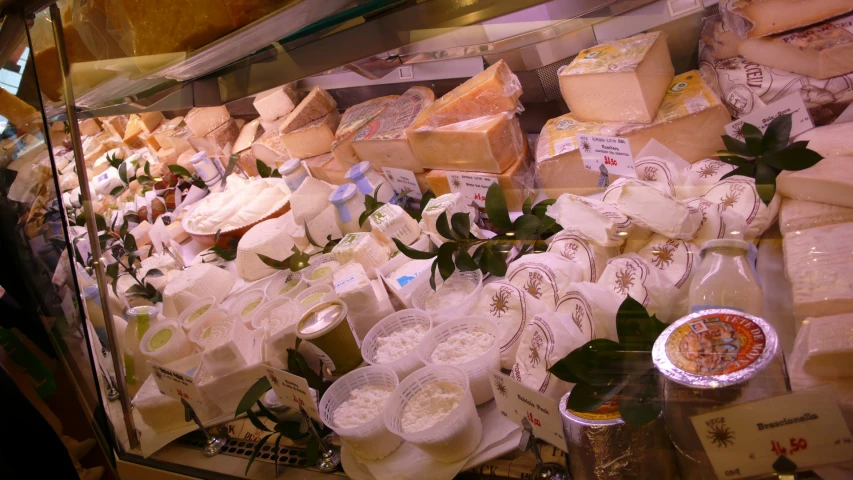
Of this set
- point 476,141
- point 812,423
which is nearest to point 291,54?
point 476,141

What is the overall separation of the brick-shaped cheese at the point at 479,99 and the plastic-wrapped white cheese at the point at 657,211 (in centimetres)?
61

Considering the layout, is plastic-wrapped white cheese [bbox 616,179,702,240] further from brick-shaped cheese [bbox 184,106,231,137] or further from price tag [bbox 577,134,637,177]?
brick-shaped cheese [bbox 184,106,231,137]

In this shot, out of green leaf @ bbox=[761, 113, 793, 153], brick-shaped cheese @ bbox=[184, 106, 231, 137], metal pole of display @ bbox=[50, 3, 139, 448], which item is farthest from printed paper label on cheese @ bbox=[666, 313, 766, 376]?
brick-shaped cheese @ bbox=[184, 106, 231, 137]

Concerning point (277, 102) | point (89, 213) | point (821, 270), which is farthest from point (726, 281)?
point (277, 102)

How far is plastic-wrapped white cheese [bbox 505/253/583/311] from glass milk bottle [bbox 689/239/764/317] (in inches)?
11.2

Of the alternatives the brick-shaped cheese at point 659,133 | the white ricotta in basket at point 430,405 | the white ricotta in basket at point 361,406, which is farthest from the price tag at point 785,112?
the white ricotta in basket at point 361,406

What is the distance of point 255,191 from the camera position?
2.43 meters

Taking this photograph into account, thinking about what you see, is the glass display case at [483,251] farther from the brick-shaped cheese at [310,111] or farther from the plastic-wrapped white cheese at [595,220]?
the brick-shaped cheese at [310,111]

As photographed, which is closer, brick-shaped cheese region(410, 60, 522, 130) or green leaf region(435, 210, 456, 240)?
green leaf region(435, 210, 456, 240)

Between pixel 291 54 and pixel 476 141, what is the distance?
588mm

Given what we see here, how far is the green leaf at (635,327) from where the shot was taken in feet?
2.89

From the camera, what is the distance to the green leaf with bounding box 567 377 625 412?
85cm

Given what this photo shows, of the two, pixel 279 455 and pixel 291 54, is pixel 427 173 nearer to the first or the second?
pixel 291 54

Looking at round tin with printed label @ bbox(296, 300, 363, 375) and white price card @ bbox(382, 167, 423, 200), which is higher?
white price card @ bbox(382, 167, 423, 200)
